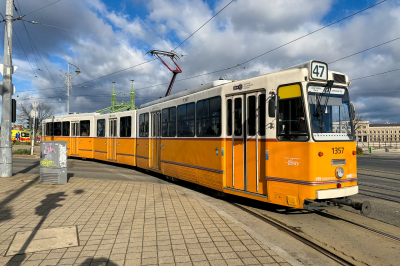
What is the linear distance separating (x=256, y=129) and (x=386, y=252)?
339 centimetres

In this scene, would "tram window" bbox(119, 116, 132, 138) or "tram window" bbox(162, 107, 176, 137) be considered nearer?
"tram window" bbox(162, 107, 176, 137)

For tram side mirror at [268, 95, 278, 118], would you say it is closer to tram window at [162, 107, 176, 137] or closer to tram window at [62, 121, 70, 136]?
tram window at [162, 107, 176, 137]

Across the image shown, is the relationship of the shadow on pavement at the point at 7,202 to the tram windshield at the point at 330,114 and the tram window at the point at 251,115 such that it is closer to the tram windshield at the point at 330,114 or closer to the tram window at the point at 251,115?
the tram window at the point at 251,115

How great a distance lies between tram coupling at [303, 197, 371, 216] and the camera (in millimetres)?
5680

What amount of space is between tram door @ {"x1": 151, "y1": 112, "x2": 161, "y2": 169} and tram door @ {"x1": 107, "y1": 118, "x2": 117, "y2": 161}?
4.76 m

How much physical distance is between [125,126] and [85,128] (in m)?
5.25

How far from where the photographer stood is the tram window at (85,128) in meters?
19.1

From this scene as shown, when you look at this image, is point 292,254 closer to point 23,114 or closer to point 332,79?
point 332,79

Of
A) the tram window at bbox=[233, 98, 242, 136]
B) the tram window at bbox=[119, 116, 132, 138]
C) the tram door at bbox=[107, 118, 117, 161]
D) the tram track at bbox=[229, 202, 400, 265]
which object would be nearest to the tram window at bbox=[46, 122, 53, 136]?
the tram door at bbox=[107, 118, 117, 161]

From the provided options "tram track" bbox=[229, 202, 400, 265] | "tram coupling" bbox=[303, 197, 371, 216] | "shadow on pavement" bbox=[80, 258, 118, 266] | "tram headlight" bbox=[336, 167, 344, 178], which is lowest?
"tram track" bbox=[229, 202, 400, 265]

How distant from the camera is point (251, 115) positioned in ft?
23.3

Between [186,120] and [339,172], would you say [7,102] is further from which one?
[339,172]

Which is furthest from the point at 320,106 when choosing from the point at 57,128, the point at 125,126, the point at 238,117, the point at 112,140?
the point at 57,128

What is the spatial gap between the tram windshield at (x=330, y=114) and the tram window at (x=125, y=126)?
10.5m
